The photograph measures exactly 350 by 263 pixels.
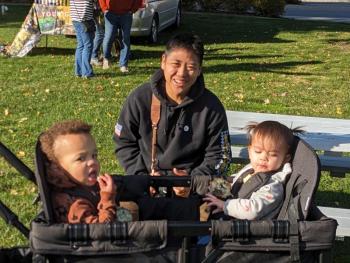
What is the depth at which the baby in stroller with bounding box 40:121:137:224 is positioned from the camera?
2.81m

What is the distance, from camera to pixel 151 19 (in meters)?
13.1

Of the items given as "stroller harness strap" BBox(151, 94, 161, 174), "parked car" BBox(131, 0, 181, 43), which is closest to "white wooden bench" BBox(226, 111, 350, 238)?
"stroller harness strap" BBox(151, 94, 161, 174)

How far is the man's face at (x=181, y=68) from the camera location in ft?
12.3

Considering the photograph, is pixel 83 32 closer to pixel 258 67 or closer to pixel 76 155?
pixel 258 67

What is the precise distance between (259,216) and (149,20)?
33.6 feet

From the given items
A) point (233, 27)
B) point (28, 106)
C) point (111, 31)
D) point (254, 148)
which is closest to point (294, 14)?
point (233, 27)

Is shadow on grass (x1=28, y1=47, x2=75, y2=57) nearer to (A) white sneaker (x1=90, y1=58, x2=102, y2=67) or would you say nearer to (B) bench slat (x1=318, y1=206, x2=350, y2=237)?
(A) white sneaker (x1=90, y1=58, x2=102, y2=67)

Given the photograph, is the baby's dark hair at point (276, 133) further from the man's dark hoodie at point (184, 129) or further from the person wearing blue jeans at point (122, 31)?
the person wearing blue jeans at point (122, 31)

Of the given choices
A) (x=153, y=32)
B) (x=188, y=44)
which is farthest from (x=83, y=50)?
(x=188, y=44)

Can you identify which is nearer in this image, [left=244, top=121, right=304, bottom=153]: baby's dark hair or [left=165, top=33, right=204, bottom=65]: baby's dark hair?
[left=244, top=121, right=304, bottom=153]: baby's dark hair

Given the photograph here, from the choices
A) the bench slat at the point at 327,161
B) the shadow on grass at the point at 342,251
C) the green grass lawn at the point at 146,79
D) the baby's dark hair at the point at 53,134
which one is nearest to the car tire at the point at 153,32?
the green grass lawn at the point at 146,79

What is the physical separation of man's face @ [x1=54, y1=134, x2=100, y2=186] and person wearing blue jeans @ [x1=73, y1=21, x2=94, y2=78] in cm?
664

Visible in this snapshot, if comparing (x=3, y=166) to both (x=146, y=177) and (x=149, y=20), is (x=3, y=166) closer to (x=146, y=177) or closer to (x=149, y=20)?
(x=146, y=177)

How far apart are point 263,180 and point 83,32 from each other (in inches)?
267
